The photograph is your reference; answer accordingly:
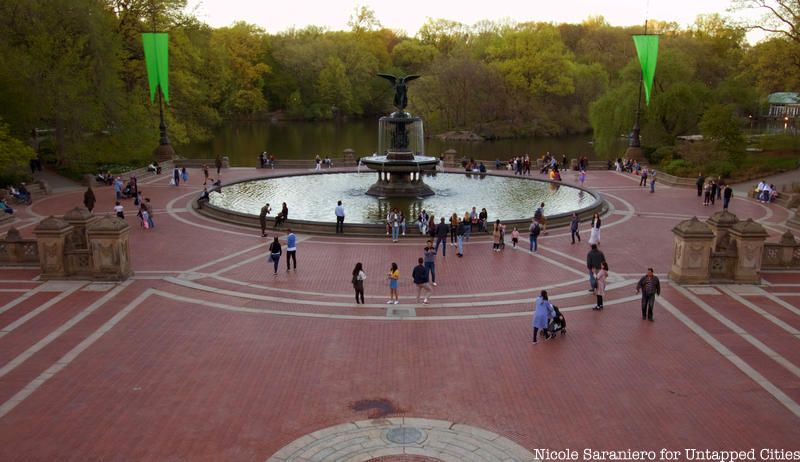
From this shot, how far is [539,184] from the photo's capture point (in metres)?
40.7

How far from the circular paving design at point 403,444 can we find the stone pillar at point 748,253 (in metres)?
12.3

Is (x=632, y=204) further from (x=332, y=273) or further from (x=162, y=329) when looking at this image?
(x=162, y=329)

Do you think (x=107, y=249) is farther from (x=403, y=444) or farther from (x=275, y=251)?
(x=403, y=444)

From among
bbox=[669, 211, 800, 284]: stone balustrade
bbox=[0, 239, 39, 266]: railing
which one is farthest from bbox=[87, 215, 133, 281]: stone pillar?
bbox=[669, 211, 800, 284]: stone balustrade

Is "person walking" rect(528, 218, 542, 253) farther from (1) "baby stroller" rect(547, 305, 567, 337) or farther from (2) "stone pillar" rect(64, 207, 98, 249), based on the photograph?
(2) "stone pillar" rect(64, 207, 98, 249)

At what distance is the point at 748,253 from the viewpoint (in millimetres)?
19422

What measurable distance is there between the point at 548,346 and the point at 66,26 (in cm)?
3650

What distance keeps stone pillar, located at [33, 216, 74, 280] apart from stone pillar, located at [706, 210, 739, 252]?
19.3m

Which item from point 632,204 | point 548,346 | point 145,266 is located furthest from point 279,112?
point 548,346

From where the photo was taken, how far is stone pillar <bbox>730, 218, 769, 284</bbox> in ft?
63.5

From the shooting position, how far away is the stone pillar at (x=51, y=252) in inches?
758

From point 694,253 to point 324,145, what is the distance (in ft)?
215

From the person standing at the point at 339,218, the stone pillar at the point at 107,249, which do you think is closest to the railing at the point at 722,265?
the person standing at the point at 339,218

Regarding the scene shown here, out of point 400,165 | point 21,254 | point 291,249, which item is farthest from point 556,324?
point 400,165
